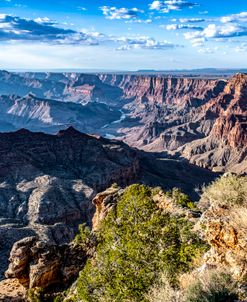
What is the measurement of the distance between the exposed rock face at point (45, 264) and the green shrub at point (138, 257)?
8.12 metres

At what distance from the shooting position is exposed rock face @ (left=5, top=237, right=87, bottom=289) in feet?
87.0

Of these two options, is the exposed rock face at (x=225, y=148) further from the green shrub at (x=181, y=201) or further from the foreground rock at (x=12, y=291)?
the green shrub at (x=181, y=201)

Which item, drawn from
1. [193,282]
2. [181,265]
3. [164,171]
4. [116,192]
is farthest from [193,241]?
[164,171]

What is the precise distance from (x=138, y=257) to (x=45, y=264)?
1214cm

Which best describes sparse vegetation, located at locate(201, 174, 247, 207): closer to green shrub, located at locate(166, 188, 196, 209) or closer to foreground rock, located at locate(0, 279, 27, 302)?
green shrub, located at locate(166, 188, 196, 209)

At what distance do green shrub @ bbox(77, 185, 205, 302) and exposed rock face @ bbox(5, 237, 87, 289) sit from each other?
8118 millimetres

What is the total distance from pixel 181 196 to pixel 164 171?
99772mm

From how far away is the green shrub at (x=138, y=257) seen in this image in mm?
15484

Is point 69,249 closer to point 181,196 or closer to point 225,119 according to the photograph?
point 181,196

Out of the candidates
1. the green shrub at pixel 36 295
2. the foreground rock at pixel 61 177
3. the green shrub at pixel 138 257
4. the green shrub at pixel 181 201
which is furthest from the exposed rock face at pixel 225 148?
the green shrub at pixel 138 257

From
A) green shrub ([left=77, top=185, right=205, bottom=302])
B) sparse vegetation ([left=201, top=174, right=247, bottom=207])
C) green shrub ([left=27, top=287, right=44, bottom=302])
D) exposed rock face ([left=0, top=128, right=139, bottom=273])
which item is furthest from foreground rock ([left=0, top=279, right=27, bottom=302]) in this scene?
exposed rock face ([left=0, top=128, right=139, bottom=273])

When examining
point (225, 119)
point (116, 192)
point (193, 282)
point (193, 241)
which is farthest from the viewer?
point (225, 119)

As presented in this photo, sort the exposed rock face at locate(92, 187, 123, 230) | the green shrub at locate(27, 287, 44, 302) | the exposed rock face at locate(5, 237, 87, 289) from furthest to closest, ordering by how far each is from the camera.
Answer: the exposed rock face at locate(92, 187, 123, 230) → the exposed rock face at locate(5, 237, 87, 289) → the green shrub at locate(27, 287, 44, 302)

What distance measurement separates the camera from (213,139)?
650 ft
